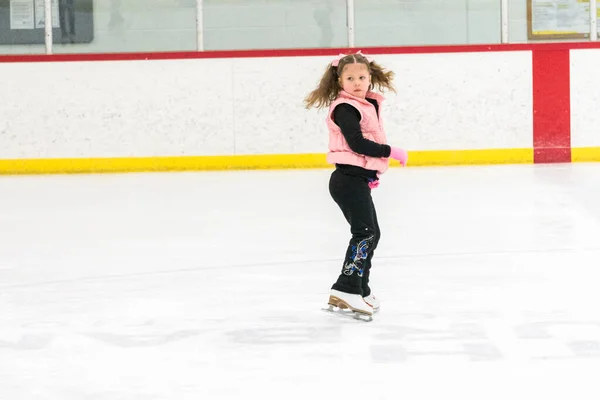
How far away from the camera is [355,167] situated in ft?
12.9

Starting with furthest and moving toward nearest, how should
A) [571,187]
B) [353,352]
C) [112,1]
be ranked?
[112,1] → [571,187] → [353,352]

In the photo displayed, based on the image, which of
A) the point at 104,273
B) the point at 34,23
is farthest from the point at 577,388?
the point at 34,23

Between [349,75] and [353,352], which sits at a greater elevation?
[349,75]

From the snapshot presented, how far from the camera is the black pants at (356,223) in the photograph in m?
3.92

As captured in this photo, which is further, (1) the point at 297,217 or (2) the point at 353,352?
(1) the point at 297,217

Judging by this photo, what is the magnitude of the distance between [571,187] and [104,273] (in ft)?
13.8

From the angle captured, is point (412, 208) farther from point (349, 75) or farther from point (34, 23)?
point (34, 23)

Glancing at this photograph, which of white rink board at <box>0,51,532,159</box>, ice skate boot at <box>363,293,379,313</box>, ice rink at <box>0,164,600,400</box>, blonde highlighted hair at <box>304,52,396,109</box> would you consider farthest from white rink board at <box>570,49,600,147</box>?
ice skate boot at <box>363,293,379,313</box>

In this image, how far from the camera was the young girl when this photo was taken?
3895 mm

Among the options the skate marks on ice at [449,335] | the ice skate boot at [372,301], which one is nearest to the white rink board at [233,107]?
the ice skate boot at [372,301]

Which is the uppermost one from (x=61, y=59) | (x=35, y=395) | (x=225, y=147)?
(x=61, y=59)

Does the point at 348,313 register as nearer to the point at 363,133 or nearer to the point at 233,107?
the point at 363,133

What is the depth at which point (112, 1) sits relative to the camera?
10570 mm

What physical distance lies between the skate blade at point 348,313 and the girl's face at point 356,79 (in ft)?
2.32
